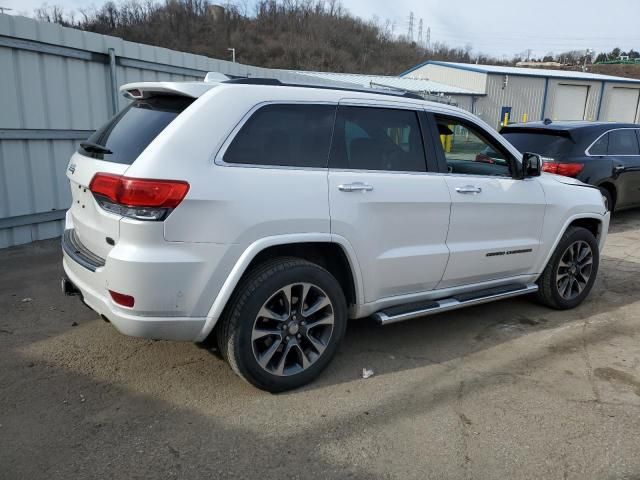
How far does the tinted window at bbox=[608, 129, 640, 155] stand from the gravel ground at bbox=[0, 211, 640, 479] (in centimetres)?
503

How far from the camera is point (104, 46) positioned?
6887 mm

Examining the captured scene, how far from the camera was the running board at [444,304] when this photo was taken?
3.65 m

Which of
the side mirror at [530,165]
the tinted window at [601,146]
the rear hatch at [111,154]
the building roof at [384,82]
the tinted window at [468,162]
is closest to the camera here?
the rear hatch at [111,154]

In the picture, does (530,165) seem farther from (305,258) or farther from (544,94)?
(544,94)

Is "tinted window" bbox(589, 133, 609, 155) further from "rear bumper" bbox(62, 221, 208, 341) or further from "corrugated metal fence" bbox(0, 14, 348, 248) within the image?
"rear bumper" bbox(62, 221, 208, 341)

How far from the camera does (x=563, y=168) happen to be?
25.9ft

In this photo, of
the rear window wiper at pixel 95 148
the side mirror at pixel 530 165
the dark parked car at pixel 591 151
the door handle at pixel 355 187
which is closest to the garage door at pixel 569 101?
the dark parked car at pixel 591 151

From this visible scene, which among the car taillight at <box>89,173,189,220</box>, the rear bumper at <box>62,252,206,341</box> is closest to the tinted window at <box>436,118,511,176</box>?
the car taillight at <box>89,173,189,220</box>

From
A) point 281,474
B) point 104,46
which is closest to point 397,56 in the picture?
point 104,46

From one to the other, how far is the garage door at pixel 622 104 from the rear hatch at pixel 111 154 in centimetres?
3518

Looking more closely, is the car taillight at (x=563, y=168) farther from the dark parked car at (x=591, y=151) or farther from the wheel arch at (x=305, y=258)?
the wheel arch at (x=305, y=258)

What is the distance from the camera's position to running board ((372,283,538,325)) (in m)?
3.65

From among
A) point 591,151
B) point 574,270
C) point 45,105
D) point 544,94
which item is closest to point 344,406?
point 574,270

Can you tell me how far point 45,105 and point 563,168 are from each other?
7190mm
